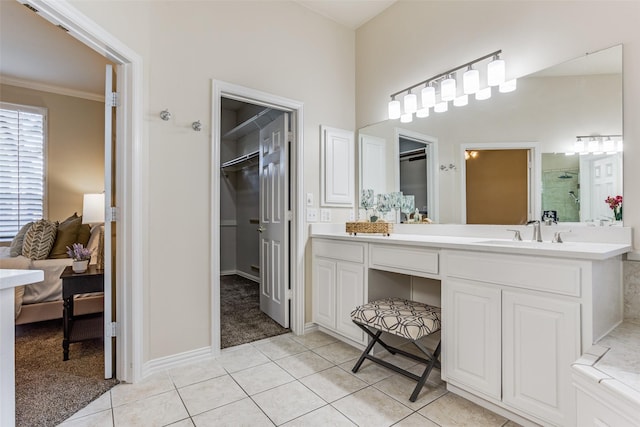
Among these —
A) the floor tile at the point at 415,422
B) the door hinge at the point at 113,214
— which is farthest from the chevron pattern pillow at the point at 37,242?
the floor tile at the point at 415,422

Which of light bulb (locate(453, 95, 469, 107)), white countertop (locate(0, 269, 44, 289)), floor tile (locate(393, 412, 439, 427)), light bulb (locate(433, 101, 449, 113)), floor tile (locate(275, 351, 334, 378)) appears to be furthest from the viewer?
light bulb (locate(433, 101, 449, 113))

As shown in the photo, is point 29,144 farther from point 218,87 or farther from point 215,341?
point 215,341

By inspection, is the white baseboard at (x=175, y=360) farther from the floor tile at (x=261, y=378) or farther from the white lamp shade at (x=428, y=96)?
the white lamp shade at (x=428, y=96)

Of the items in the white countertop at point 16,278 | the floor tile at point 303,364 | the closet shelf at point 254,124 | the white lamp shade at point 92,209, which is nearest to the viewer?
the white countertop at point 16,278

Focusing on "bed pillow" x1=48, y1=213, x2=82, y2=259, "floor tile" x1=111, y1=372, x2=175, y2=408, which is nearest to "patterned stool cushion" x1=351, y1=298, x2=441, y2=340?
"floor tile" x1=111, y1=372, x2=175, y2=408

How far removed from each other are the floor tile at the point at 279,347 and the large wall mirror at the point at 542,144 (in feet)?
5.15

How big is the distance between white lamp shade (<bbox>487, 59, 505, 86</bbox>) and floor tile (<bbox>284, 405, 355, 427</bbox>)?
2.27 metres

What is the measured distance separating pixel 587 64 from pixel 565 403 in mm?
1776

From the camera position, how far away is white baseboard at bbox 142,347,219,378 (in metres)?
2.10

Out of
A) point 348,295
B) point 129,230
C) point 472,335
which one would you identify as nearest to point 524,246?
point 472,335

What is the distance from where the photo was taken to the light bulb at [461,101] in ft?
7.76

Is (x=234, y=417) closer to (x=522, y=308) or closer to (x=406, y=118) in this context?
(x=522, y=308)

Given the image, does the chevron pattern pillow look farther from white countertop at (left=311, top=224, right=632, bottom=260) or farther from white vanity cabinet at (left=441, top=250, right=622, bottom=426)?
white vanity cabinet at (left=441, top=250, right=622, bottom=426)

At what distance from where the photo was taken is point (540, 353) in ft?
4.76
